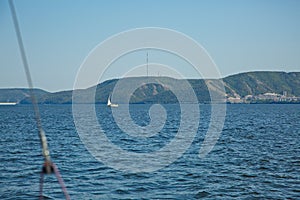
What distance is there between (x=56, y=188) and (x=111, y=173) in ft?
15.7

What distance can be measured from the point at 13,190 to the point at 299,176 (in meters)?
15.8

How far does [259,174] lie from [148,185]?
24.2 ft

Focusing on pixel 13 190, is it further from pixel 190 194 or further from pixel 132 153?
pixel 132 153

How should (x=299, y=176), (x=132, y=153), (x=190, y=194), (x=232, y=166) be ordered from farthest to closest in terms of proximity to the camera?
(x=132, y=153) → (x=232, y=166) → (x=299, y=176) → (x=190, y=194)

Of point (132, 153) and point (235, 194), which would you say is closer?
point (235, 194)

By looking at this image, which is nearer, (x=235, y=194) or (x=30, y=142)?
(x=235, y=194)

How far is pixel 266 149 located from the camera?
38.2 metres

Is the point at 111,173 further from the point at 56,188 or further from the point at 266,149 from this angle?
the point at 266,149

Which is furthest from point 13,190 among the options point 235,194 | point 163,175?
point 235,194

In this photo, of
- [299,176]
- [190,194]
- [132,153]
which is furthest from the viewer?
[132,153]

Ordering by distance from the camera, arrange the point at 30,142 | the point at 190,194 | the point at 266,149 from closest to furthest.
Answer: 1. the point at 190,194
2. the point at 266,149
3. the point at 30,142


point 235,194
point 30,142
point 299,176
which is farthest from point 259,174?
point 30,142

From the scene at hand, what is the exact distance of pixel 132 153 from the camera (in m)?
34.9

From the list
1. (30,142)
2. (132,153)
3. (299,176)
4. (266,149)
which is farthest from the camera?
(30,142)
